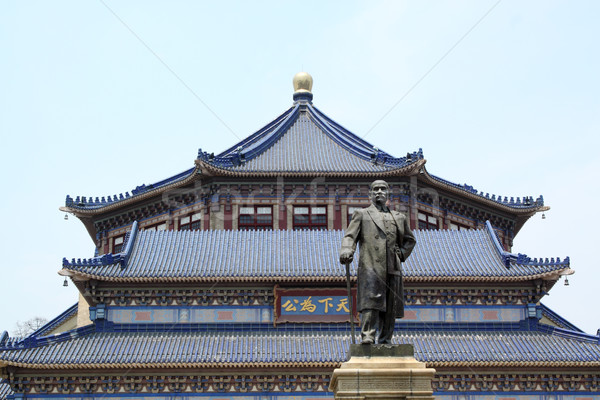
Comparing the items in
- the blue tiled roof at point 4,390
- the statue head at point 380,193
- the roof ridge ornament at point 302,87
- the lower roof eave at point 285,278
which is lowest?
the blue tiled roof at point 4,390

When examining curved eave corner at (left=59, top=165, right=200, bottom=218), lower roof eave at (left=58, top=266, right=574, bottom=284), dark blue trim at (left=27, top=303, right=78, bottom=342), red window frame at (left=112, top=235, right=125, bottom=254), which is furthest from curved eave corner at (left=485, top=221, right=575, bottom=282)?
dark blue trim at (left=27, top=303, right=78, bottom=342)

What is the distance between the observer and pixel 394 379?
12766 millimetres

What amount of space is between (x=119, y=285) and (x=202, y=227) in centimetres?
1032

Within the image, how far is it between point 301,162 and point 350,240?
2633 centimetres

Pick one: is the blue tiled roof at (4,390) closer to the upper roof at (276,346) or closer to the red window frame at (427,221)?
the upper roof at (276,346)

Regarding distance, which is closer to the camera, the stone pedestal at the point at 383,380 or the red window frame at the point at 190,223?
the stone pedestal at the point at 383,380

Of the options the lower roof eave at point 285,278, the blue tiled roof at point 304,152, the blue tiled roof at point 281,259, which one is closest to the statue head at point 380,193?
the lower roof eave at point 285,278

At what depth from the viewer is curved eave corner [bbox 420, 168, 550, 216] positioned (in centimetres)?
3981

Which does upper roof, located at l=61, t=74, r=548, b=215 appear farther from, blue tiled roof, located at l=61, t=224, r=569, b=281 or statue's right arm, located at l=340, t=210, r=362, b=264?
statue's right arm, located at l=340, t=210, r=362, b=264

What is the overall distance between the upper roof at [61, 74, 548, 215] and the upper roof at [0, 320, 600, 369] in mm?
11544

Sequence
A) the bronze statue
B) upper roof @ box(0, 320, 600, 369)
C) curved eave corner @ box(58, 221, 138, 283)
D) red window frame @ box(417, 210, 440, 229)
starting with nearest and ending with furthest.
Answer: the bronze statue
upper roof @ box(0, 320, 600, 369)
curved eave corner @ box(58, 221, 138, 283)
red window frame @ box(417, 210, 440, 229)

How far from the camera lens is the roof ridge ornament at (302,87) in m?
47.4

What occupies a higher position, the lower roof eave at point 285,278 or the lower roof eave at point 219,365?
the lower roof eave at point 285,278

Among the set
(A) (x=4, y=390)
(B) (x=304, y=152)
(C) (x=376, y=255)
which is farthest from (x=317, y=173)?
(C) (x=376, y=255)
